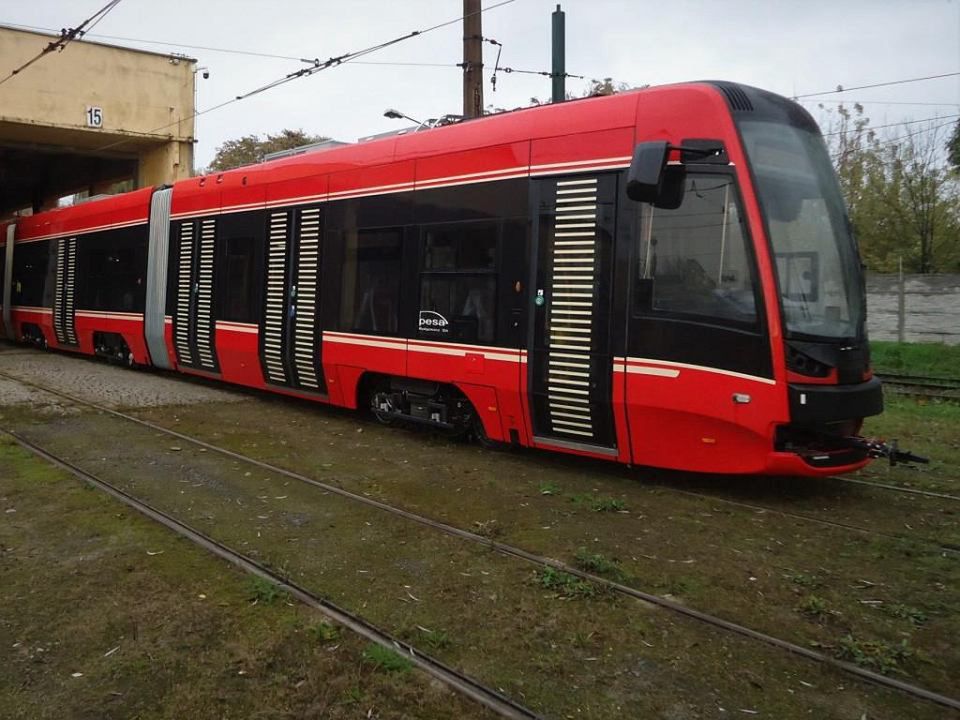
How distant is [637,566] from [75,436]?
6.33 meters

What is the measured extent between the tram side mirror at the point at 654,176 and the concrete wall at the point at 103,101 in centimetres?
1918

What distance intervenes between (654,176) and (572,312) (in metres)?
1.40

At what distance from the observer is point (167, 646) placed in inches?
140

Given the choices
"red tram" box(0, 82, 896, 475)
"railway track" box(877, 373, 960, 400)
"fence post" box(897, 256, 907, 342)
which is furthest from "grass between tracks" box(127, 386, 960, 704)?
"fence post" box(897, 256, 907, 342)

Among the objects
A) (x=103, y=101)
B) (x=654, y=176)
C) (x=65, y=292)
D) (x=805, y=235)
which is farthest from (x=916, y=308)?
(x=103, y=101)

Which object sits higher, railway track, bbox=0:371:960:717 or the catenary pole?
the catenary pole

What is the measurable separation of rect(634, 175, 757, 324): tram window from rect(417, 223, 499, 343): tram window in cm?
160

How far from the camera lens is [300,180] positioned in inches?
375

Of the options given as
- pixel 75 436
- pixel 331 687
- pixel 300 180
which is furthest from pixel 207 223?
pixel 331 687

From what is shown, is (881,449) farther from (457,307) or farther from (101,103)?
(101,103)

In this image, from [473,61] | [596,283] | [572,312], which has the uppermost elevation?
[473,61]

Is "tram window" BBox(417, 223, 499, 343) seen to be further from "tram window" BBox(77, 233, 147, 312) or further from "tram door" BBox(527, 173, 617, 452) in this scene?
"tram window" BBox(77, 233, 147, 312)

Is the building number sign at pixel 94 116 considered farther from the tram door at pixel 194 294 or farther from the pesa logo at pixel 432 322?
the pesa logo at pixel 432 322

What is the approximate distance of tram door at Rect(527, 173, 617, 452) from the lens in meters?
6.34
